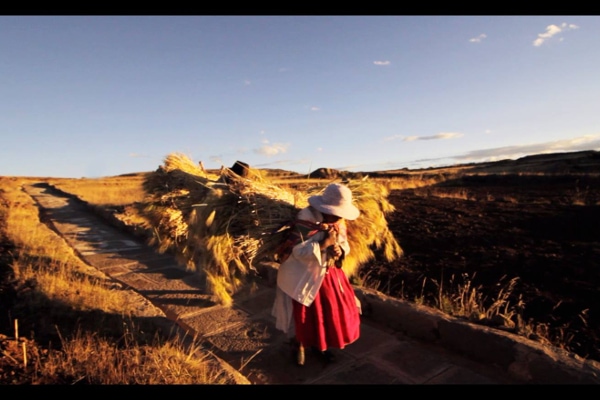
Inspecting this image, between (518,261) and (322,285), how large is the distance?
4.47m

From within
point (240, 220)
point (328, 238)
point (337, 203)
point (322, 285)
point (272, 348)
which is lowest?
point (272, 348)

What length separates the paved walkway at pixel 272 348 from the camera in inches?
127

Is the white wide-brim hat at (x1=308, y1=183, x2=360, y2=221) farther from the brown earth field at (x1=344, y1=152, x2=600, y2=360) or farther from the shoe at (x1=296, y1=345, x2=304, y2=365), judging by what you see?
the brown earth field at (x1=344, y1=152, x2=600, y2=360)

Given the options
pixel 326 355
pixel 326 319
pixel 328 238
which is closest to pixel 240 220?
pixel 328 238

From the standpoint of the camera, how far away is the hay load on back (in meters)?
3.61

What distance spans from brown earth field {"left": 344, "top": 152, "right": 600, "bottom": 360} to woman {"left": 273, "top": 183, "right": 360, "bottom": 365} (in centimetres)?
152

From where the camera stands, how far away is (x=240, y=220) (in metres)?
3.69

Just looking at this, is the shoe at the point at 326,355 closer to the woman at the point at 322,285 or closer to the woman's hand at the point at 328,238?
the woman at the point at 322,285

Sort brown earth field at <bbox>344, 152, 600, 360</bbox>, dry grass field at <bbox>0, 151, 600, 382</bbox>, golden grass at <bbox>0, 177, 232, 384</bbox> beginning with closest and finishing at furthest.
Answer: golden grass at <bbox>0, 177, 232, 384</bbox>, dry grass field at <bbox>0, 151, 600, 382</bbox>, brown earth field at <bbox>344, 152, 600, 360</bbox>

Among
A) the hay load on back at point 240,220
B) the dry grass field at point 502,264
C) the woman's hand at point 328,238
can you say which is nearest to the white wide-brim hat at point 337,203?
the woman's hand at point 328,238

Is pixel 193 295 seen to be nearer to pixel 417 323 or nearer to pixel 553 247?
pixel 417 323

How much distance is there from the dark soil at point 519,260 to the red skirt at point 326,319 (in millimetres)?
1558

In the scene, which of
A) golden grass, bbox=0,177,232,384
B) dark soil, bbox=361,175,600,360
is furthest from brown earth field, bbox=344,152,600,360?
golden grass, bbox=0,177,232,384

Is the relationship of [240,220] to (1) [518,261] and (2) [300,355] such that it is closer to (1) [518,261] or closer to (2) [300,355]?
(2) [300,355]
